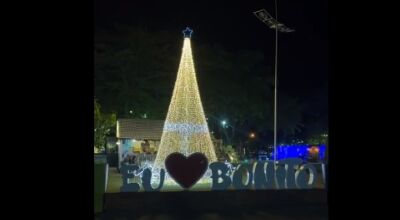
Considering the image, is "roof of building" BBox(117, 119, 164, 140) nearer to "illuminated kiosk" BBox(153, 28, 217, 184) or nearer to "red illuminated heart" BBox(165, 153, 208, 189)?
"illuminated kiosk" BBox(153, 28, 217, 184)

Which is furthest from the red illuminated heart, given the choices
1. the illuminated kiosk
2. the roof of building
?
the roof of building

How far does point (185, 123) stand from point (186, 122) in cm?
4

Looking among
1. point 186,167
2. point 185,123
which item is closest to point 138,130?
point 185,123

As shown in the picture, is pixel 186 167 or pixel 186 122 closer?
pixel 186 167

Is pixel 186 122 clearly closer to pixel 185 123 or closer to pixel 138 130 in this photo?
pixel 185 123

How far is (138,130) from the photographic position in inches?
889

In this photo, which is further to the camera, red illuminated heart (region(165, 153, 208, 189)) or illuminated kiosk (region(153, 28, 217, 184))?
illuminated kiosk (region(153, 28, 217, 184))

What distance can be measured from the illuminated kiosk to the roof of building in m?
8.84

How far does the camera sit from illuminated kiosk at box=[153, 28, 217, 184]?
13617 millimetres

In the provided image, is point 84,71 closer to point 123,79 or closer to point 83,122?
point 83,122

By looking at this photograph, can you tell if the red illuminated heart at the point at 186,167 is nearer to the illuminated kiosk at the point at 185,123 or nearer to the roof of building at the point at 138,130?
the illuminated kiosk at the point at 185,123

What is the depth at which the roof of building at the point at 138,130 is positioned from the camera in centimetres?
2250

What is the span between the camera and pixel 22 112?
2680 mm

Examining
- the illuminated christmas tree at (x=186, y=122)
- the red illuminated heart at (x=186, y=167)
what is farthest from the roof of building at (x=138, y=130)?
the red illuminated heart at (x=186, y=167)
